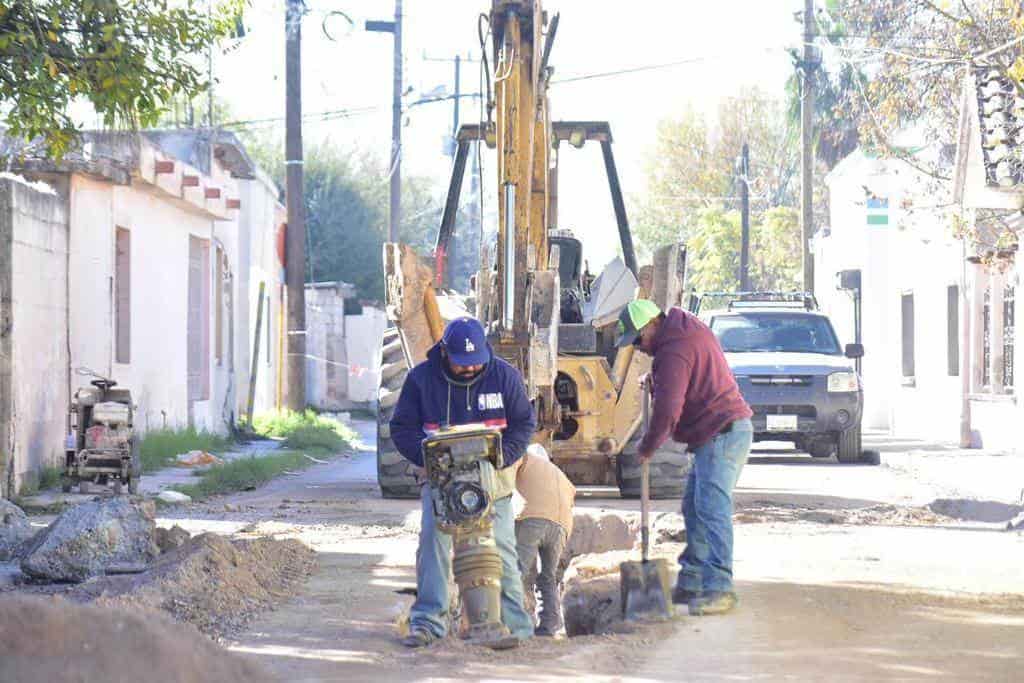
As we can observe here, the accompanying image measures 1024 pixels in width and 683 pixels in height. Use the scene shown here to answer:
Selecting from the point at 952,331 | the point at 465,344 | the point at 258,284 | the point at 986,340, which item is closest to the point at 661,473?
the point at 465,344

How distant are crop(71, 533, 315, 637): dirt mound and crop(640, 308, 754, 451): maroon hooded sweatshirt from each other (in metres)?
2.37

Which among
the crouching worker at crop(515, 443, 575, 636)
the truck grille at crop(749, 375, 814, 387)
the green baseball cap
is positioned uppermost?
the green baseball cap

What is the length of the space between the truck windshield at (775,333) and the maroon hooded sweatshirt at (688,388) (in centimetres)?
1361

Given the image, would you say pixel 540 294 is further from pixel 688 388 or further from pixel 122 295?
pixel 122 295

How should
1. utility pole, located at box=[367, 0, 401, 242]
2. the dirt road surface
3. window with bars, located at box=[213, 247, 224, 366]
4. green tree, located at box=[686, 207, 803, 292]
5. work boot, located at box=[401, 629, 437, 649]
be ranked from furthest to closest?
green tree, located at box=[686, 207, 803, 292] → utility pole, located at box=[367, 0, 401, 242] → window with bars, located at box=[213, 247, 224, 366] → work boot, located at box=[401, 629, 437, 649] → the dirt road surface

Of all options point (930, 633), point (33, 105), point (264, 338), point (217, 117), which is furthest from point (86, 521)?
point (217, 117)

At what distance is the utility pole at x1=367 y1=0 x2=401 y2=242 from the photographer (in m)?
38.1

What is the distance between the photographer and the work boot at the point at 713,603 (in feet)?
29.3

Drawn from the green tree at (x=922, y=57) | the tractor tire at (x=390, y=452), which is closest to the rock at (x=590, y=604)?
the tractor tire at (x=390, y=452)

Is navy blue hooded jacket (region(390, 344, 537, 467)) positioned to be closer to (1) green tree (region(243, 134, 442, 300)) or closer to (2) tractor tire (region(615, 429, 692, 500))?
(2) tractor tire (region(615, 429, 692, 500))

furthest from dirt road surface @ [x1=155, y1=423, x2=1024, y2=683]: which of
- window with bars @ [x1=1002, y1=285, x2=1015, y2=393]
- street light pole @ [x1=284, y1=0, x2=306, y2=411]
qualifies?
street light pole @ [x1=284, y1=0, x2=306, y2=411]

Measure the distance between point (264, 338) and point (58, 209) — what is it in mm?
17586

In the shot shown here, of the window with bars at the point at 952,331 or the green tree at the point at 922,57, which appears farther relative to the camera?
the window with bars at the point at 952,331

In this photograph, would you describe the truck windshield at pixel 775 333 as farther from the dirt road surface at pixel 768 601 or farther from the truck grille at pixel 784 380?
the dirt road surface at pixel 768 601
